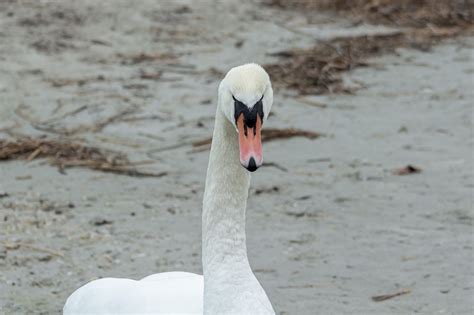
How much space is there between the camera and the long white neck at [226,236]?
373cm

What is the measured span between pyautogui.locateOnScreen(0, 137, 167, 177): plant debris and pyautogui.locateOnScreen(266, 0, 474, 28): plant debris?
158 inches

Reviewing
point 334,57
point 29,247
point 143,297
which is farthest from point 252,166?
point 334,57

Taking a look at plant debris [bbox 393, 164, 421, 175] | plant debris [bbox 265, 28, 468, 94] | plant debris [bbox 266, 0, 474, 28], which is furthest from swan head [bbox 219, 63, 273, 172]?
plant debris [bbox 266, 0, 474, 28]

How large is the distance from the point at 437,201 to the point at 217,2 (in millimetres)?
4652

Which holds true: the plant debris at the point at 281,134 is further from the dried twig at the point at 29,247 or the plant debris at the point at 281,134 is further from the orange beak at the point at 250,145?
the orange beak at the point at 250,145

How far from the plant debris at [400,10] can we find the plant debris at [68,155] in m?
4.01

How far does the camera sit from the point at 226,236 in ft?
12.6

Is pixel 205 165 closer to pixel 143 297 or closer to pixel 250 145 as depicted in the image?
pixel 143 297

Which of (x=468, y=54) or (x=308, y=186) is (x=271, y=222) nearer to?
(x=308, y=186)

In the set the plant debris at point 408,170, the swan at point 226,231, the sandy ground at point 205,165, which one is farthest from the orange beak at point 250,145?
the plant debris at point 408,170

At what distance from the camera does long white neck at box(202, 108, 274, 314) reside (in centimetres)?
373

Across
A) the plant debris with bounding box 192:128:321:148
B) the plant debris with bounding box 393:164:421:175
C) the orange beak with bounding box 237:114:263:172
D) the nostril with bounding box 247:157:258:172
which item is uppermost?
the orange beak with bounding box 237:114:263:172

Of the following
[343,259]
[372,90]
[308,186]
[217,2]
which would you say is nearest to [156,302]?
[343,259]

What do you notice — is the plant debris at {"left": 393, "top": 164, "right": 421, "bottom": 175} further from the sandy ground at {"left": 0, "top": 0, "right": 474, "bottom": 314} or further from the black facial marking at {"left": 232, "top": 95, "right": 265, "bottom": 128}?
the black facial marking at {"left": 232, "top": 95, "right": 265, "bottom": 128}
